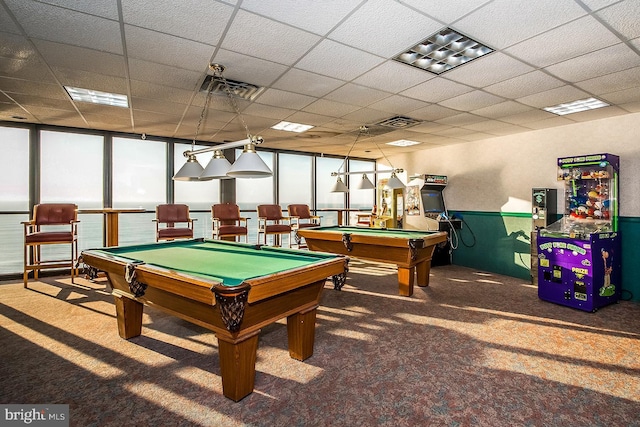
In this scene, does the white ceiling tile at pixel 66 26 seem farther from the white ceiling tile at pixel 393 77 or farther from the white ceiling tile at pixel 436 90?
the white ceiling tile at pixel 436 90

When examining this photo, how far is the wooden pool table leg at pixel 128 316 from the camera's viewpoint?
10.2ft

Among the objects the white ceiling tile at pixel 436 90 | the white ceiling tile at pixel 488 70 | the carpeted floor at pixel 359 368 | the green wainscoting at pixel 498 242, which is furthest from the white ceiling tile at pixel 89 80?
the green wainscoting at pixel 498 242

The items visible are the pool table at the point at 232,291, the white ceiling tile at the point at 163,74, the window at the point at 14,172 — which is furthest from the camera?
the window at the point at 14,172

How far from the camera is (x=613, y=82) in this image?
3557mm

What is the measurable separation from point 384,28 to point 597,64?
7.35ft

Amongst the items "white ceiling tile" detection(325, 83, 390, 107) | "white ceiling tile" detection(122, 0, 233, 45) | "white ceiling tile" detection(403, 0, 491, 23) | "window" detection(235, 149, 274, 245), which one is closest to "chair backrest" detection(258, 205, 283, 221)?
"window" detection(235, 149, 274, 245)

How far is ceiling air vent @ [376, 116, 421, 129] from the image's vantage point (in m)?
5.18

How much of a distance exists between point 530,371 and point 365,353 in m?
1.29

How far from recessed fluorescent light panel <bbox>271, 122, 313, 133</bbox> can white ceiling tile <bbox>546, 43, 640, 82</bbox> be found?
11.9 feet

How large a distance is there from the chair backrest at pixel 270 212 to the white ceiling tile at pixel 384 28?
4.64 m

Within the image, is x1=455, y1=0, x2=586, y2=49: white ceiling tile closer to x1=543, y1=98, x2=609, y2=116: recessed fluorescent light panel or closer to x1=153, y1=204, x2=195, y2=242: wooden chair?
x1=543, y1=98, x2=609, y2=116: recessed fluorescent light panel

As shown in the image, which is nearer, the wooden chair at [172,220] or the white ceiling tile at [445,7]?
the white ceiling tile at [445,7]

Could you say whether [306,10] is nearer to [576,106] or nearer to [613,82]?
[613,82]

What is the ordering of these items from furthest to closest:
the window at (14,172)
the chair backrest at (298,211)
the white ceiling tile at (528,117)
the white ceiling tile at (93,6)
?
the chair backrest at (298,211) → the window at (14,172) → the white ceiling tile at (528,117) → the white ceiling tile at (93,6)
